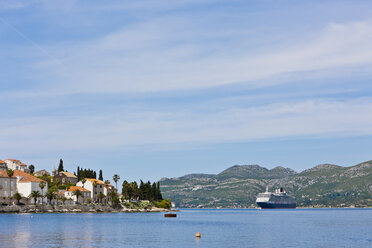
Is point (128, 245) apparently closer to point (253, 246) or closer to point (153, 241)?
point (153, 241)

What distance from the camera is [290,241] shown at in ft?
289

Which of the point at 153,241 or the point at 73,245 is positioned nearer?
the point at 73,245

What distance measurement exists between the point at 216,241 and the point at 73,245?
26.3m

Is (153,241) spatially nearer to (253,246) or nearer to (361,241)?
(253,246)

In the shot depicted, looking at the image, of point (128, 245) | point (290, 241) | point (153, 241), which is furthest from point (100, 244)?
point (290, 241)

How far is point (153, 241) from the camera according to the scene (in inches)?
3376

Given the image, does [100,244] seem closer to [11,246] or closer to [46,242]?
[46,242]

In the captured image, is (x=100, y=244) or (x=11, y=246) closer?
(x=11, y=246)

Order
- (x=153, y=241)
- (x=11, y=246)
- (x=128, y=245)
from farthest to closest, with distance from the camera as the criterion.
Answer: (x=153, y=241)
(x=128, y=245)
(x=11, y=246)

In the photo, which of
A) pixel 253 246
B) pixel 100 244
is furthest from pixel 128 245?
pixel 253 246

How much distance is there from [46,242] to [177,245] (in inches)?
841

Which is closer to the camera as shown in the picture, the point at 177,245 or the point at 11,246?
the point at 11,246

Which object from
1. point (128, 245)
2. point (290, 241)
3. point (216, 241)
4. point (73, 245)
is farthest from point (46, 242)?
point (290, 241)

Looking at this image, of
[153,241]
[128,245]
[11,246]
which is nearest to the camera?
[11,246]
